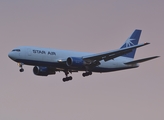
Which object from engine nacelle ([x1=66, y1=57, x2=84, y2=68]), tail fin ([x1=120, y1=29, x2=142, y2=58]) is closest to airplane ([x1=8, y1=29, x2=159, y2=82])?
engine nacelle ([x1=66, y1=57, x2=84, y2=68])

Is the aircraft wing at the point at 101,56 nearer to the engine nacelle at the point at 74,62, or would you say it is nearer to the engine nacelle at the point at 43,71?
the engine nacelle at the point at 74,62

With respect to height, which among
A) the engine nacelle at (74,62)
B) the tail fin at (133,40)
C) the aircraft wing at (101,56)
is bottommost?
the engine nacelle at (74,62)

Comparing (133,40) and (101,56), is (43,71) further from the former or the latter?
(133,40)

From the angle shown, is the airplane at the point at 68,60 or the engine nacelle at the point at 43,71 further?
the engine nacelle at the point at 43,71

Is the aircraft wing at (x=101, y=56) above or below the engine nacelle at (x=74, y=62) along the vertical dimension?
above

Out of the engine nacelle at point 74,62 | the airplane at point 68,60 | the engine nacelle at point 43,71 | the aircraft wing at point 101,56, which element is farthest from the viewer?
the engine nacelle at point 43,71

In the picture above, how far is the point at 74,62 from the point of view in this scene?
7831 cm

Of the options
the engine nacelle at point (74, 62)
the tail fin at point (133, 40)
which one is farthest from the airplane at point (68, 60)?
the tail fin at point (133, 40)

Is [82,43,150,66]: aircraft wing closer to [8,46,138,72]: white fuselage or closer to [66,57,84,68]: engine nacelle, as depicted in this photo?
[66,57,84,68]: engine nacelle

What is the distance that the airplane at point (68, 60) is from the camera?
77.6 metres

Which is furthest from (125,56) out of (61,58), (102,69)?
(61,58)

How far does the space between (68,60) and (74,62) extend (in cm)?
97

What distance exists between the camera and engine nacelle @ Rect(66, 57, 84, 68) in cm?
7825

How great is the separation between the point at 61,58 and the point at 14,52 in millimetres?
6542
